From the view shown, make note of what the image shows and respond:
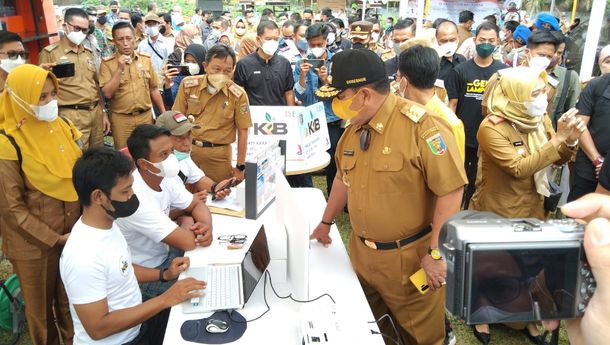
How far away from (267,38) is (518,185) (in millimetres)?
3230

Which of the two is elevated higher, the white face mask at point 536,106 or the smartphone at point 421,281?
the white face mask at point 536,106

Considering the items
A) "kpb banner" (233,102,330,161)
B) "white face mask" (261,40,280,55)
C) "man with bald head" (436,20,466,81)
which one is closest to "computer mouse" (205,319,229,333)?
"kpb banner" (233,102,330,161)

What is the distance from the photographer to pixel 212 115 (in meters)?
4.03

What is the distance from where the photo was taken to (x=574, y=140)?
8.61 feet

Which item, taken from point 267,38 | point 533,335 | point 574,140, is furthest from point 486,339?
point 267,38

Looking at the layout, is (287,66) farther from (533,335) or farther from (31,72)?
(533,335)

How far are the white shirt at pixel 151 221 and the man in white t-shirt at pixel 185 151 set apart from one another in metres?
0.20

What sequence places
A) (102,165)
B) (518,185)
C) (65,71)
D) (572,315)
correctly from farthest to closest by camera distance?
(65,71), (518,185), (102,165), (572,315)

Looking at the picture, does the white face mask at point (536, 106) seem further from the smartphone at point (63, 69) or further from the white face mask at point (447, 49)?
the smartphone at point (63, 69)

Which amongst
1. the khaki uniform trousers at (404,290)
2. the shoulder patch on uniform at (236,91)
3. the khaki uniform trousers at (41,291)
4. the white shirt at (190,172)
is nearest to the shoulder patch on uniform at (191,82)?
the shoulder patch on uniform at (236,91)

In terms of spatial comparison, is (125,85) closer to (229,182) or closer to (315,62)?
(229,182)

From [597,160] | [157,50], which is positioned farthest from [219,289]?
[157,50]

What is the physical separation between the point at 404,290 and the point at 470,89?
110 inches

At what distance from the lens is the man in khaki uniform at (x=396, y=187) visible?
203 cm
